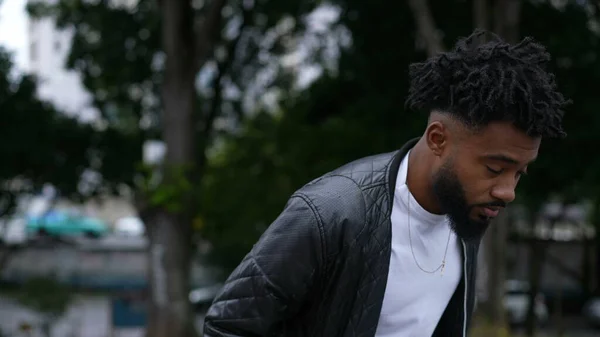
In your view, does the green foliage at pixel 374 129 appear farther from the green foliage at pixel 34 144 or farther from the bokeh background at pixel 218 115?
the green foliage at pixel 34 144

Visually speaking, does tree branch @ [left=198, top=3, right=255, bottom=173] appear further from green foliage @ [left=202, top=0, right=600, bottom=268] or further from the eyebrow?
the eyebrow

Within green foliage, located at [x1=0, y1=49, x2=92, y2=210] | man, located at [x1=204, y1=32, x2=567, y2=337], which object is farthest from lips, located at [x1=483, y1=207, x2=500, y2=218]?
green foliage, located at [x1=0, y1=49, x2=92, y2=210]

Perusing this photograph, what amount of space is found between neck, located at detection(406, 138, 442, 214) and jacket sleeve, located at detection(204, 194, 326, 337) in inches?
12.8

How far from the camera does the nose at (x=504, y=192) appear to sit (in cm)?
223

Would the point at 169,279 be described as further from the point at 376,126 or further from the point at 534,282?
the point at 534,282

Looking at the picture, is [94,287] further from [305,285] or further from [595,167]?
[305,285]

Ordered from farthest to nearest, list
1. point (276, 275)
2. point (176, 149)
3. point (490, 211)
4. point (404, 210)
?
point (176, 149) → point (404, 210) → point (490, 211) → point (276, 275)

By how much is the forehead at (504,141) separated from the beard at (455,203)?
106 mm

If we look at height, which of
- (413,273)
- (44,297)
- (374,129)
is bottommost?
(44,297)

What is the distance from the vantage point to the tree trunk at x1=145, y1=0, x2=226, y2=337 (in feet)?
44.1

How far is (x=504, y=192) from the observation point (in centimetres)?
223

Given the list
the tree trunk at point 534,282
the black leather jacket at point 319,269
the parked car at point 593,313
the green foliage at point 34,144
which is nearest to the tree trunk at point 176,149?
the green foliage at point 34,144

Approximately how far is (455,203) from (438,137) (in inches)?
6.7

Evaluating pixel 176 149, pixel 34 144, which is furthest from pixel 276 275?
pixel 34 144
